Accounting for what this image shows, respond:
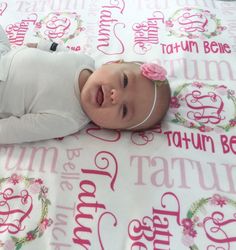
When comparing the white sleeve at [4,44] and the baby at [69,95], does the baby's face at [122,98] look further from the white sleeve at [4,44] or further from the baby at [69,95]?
the white sleeve at [4,44]

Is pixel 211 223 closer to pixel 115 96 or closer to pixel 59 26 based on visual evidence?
pixel 115 96

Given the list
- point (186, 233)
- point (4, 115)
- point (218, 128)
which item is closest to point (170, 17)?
point (218, 128)

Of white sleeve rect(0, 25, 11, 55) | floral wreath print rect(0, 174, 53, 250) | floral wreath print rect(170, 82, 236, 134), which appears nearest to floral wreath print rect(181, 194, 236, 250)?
floral wreath print rect(170, 82, 236, 134)

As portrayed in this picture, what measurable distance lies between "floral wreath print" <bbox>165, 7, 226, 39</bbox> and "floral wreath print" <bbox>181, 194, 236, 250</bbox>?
2.07 feet

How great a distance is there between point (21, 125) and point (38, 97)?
0.33 ft

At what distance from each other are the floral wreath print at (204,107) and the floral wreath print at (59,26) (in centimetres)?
45

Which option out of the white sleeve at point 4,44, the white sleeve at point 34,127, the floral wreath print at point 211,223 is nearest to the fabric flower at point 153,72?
the white sleeve at point 34,127

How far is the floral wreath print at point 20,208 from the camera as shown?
35.4 inches

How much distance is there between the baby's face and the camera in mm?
1059

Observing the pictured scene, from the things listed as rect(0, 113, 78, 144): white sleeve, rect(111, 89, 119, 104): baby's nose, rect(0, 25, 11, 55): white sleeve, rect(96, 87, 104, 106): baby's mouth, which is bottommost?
rect(0, 113, 78, 144): white sleeve

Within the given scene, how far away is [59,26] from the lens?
1.40 metres

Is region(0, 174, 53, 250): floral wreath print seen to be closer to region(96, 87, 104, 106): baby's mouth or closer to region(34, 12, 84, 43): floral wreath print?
region(96, 87, 104, 106): baby's mouth

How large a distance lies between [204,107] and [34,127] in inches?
19.6

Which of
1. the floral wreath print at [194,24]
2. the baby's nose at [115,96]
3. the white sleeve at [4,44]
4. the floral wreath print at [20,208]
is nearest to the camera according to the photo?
the floral wreath print at [20,208]
